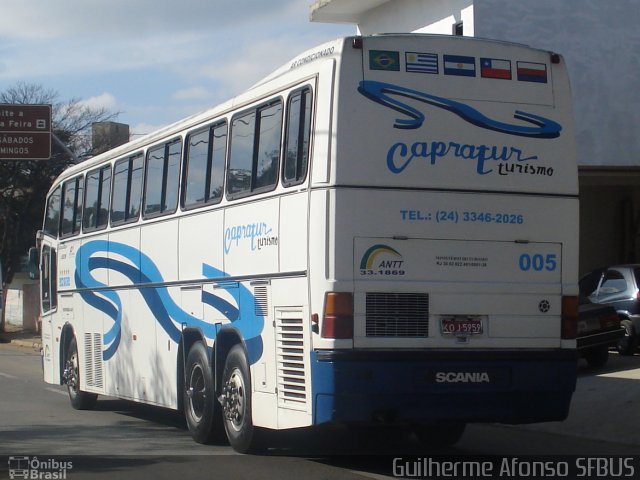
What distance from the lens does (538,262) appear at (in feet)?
32.5

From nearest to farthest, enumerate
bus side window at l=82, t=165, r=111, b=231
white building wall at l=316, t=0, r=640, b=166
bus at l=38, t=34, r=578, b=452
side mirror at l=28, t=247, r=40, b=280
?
bus at l=38, t=34, r=578, b=452 → bus side window at l=82, t=165, r=111, b=231 → side mirror at l=28, t=247, r=40, b=280 → white building wall at l=316, t=0, r=640, b=166

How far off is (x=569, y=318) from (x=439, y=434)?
2.44 meters

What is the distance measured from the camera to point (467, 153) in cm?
979

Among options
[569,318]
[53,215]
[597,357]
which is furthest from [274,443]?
[53,215]

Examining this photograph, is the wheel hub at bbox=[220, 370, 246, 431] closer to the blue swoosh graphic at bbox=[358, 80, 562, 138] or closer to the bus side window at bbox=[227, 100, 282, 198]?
the bus side window at bbox=[227, 100, 282, 198]

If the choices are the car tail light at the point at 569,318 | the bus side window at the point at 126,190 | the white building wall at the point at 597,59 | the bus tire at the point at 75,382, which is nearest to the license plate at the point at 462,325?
the car tail light at the point at 569,318

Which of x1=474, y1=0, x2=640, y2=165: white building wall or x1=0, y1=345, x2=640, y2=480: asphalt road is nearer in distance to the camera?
x1=0, y1=345, x2=640, y2=480: asphalt road

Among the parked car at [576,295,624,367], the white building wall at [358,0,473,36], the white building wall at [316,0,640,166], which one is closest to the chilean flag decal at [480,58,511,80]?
the parked car at [576,295,624,367]

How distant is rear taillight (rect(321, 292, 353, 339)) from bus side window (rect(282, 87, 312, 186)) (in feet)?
3.83

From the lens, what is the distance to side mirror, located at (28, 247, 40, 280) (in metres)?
19.3

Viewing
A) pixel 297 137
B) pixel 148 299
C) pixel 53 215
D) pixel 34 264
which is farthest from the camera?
pixel 34 264

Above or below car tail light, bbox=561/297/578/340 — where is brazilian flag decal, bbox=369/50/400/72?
above

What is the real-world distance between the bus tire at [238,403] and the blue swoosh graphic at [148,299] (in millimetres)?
319

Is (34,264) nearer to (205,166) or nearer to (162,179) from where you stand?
(162,179)
